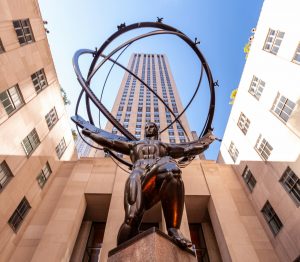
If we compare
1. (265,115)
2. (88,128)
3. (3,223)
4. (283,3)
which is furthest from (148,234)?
(283,3)

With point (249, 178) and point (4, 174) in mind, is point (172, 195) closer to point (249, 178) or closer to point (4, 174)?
point (4, 174)

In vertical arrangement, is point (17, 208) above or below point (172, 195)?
below

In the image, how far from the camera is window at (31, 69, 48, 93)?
494 inches

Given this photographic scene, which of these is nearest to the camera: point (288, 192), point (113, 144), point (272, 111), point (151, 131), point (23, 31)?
point (113, 144)

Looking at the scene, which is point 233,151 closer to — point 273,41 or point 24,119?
point 273,41

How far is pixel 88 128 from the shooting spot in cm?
572

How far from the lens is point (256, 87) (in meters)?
13.7

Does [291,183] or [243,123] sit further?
[243,123]

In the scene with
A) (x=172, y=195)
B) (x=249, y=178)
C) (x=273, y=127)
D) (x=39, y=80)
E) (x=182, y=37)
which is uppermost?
(x=182, y=37)

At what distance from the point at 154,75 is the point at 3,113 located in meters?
56.2

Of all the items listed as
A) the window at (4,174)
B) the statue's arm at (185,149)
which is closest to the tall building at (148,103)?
the window at (4,174)

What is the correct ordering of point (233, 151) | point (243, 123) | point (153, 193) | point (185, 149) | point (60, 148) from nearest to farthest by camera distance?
point (153, 193) → point (185, 149) → point (243, 123) → point (60, 148) → point (233, 151)

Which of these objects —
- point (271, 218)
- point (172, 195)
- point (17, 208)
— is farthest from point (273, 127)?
point (17, 208)

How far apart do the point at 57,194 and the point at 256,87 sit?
12.9 meters
